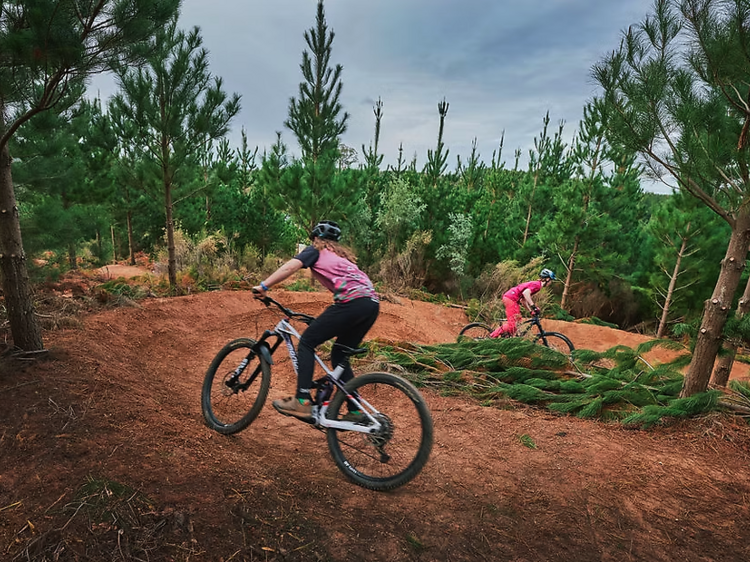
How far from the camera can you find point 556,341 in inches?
331

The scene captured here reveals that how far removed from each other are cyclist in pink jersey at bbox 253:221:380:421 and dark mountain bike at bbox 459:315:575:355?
502cm

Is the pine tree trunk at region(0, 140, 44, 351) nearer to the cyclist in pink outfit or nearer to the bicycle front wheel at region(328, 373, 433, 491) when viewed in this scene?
the bicycle front wheel at region(328, 373, 433, 491)

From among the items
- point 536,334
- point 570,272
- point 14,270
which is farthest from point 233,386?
point 570,272

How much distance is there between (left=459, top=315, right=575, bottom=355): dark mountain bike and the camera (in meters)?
7.91

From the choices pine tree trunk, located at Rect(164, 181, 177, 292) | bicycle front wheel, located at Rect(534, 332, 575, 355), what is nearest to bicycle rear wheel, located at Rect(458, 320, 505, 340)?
bicycle front wheel, located at Rect(534, 332, 575, 355)

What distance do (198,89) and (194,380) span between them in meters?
6.87

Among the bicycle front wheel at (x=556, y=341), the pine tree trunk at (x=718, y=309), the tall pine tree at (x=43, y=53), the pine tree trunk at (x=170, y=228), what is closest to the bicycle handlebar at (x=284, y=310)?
the tall pine tree at (x=43, y=53)

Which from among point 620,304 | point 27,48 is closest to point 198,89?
point 27,48

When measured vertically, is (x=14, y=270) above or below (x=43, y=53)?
below

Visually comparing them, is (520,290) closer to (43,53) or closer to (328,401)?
(328,401)

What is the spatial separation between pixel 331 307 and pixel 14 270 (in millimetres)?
3034

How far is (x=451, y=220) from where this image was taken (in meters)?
15.7

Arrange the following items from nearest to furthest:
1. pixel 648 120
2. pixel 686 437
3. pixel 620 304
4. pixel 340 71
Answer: pixel 686 437
pixel 648 120
pixel 340 71
pixel 620 304

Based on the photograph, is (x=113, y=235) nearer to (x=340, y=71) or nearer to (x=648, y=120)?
(x=340, y=71)
